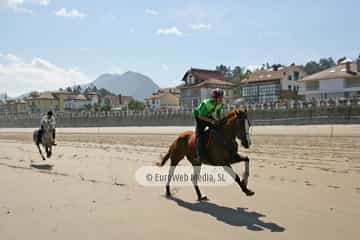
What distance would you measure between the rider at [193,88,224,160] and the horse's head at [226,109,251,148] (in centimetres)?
52

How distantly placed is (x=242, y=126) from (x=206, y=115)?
0.91m

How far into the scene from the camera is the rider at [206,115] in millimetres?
8102

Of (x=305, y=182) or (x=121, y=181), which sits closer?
(x=305, y=182)

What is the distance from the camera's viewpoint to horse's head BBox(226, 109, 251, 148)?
7547mm

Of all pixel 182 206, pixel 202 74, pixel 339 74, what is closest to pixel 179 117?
pixel 339 74

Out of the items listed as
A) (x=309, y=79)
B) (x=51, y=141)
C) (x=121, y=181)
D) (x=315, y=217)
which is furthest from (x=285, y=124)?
(x=315, y=217)

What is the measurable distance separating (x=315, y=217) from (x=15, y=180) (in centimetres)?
851

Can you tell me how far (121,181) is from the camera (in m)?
10.5

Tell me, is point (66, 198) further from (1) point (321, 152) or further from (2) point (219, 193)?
(1) point (321, 152)

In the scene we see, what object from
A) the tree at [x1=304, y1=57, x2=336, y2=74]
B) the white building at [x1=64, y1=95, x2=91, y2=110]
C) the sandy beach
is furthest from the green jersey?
the tree at [x1=304, y1=57, x2=336, y2=74]

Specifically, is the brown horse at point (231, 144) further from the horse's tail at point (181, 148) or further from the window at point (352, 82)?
the window at point (352, 82)

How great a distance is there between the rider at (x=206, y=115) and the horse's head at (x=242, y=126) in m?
0.52

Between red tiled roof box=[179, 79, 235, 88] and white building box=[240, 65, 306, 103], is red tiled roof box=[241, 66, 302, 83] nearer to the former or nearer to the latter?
white building box=[240, 65, 306, 103]

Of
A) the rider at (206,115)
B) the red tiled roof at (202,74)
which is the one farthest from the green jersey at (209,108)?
the red tiled roof at (202,74)
